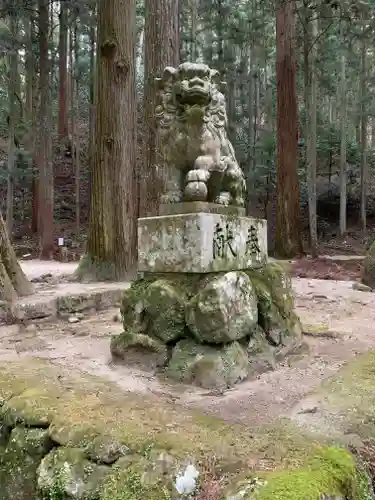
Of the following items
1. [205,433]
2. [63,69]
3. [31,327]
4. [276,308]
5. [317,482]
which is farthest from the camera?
[63,69]

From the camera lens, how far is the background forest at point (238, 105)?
11.9 metres

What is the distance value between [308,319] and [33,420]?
3.38m

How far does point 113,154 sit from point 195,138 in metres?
3.91

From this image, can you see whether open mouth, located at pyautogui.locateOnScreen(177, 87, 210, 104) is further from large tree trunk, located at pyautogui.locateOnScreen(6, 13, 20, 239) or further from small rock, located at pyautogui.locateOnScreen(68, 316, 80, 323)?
large tree trunk, located at pyautogui.locateOnScreen(6, 13, 20, 239)

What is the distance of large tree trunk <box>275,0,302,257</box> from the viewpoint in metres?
10.8

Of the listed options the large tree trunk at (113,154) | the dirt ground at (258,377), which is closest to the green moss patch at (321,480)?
the dirt ground at (258,377)

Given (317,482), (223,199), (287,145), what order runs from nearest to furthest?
(317,482)
(223,199)
(287,145)

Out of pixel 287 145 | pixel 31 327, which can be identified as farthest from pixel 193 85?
pixel 287 145

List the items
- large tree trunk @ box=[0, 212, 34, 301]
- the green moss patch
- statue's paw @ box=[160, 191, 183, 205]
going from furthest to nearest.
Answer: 1. large tree trunk @ box=[0, 212, 34, 301]
2. statue's paw @ box=[160, 191, 183, 205]
3. the green moss patch

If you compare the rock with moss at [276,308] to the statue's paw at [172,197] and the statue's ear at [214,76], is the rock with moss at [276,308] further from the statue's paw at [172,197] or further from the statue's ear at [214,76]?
the statue's ear at [214,76]

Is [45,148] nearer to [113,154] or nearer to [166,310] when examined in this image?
[113,154]

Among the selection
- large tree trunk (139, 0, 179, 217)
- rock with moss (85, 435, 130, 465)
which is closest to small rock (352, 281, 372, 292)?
large tree trunk (139, 0, 179, 217)

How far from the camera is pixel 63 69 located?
18375mm

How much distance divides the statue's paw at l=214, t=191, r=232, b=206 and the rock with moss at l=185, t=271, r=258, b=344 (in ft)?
1.76
